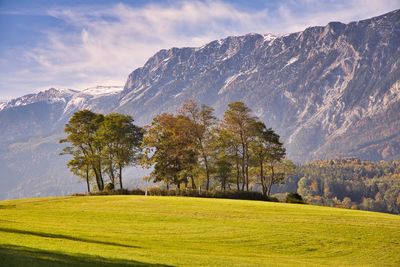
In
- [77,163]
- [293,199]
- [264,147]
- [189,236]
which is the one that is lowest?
[189,236]

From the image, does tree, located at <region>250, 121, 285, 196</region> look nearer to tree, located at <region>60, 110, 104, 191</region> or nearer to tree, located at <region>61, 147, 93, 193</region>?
tree, located at <region>60, 110, 104, 191</region>

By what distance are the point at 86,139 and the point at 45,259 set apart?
244ft

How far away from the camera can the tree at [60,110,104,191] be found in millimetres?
99562

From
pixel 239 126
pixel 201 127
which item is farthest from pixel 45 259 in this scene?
pixel 239 126

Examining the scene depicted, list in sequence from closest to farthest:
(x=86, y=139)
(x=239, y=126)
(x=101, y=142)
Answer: (x=101, y=142) → (x=86, y=139) → (x=239, y=126)

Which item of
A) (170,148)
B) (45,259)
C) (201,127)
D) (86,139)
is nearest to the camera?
(45,259)

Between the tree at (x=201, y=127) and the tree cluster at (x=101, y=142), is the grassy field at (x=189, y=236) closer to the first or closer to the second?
the tree at (x=201, y=127)

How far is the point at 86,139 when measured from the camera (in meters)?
99.9

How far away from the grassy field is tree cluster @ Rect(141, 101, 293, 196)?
3276 centimetres

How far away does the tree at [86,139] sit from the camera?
3920 inches

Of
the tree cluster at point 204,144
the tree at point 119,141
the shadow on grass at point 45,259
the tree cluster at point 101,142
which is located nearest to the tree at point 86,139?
the tree cluster at point 101,142

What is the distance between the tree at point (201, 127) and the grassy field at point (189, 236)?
106 feet

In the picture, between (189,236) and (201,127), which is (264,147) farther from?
(189,236)

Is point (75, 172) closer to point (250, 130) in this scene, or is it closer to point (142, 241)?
point (250, 130)
